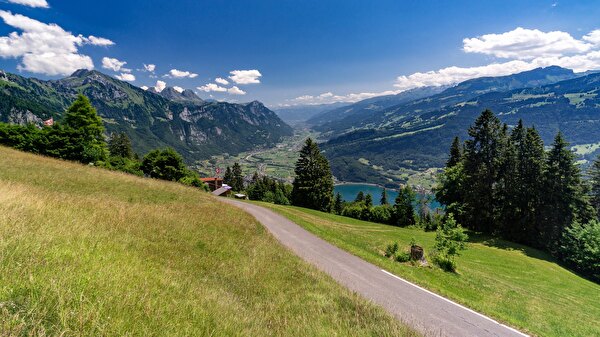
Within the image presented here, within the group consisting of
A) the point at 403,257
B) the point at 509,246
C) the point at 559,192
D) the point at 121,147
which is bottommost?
the point at 509,246

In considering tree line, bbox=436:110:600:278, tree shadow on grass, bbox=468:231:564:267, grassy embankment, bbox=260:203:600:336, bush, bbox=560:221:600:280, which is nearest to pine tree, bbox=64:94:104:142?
grassy embankment, bbox=260:203:600:336

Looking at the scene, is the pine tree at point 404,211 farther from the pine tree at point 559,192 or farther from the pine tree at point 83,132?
the pine tree at point 83,132

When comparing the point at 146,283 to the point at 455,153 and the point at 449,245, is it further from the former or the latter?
the point at 455,153

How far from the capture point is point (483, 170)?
43188mm

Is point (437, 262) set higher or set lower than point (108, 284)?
lower

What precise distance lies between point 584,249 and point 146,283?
1786 inches

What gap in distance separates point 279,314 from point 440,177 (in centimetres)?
5297

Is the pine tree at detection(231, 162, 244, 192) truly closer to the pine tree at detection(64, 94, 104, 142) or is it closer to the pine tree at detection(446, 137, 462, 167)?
the pine tree at detection(64, 94, 104, 142)

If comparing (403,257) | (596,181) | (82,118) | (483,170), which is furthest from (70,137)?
(596,181)

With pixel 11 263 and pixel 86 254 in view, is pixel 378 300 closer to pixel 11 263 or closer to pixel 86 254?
pixel 86 254

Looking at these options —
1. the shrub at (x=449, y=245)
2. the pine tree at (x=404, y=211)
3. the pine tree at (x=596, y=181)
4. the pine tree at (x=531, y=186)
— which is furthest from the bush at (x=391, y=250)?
the pine tree at (x=404, y=211)

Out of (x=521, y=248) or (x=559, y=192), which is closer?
(x=521, y=248)

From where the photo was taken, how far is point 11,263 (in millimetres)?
4289

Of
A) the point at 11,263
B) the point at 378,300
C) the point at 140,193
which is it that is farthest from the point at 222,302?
the point at 140,193
